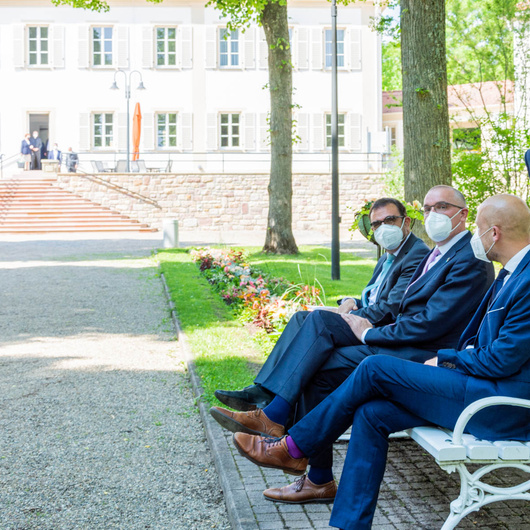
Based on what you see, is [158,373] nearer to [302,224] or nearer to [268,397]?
[268,397]

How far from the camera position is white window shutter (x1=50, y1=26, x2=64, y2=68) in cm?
3459

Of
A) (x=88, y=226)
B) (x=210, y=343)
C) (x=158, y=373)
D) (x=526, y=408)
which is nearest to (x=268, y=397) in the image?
(x=526, y=408)

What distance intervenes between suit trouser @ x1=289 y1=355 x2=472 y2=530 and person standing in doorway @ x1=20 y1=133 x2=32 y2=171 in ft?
106

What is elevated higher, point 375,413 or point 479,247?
point 479,247

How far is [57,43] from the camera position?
34594 millimetres

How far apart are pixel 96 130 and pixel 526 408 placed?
109 ft

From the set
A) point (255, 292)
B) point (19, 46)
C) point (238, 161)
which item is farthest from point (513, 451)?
point (19, 46)

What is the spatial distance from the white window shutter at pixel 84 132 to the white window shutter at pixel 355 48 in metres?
12.2

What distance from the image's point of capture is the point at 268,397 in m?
4.49

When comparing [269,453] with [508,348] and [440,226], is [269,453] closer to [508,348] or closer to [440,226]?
[508,348]

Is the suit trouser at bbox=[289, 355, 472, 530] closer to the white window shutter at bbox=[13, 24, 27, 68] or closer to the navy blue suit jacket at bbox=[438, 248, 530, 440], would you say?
the navy blue suit jacket at bbox=[438, 248, 530, 440]

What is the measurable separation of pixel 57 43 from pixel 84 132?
4.09 m

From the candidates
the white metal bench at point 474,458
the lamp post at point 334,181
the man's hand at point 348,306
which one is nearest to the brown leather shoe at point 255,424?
the white metal bench at point 474,458

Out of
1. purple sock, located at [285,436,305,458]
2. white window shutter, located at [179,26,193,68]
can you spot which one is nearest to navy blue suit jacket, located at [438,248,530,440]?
purple sock, located at [285,436,305,458]
